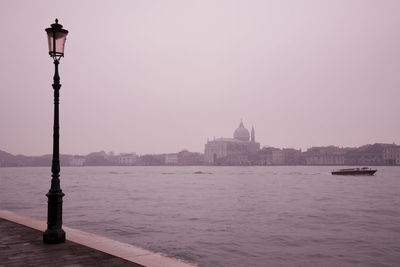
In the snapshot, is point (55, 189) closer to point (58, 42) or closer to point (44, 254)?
point (44, 254)

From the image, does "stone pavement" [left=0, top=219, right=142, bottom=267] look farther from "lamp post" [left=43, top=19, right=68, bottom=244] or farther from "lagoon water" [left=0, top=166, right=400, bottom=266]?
"lagoon water" [left=0, top=166, right=400, bottom=266]

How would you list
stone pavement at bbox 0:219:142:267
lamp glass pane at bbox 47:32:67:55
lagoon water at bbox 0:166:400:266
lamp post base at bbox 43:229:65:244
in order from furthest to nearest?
lagoon water at bbox 0:166:400:266, lamp glass pane at bbox 47:32:67:55, lamp post base at bbox 43:229:65:244, stone pavement at bbox 0:219:142:267

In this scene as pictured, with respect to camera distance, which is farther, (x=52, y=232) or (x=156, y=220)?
(x=156, y=220)

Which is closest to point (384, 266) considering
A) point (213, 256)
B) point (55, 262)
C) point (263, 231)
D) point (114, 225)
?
point (213, 256)

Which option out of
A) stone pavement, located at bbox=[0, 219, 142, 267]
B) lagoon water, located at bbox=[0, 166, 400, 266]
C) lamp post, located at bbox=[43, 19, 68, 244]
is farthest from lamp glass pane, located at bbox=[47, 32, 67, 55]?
lagoon water, located at bbox=[0, 166, 400, 266]

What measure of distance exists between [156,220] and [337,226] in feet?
29.5

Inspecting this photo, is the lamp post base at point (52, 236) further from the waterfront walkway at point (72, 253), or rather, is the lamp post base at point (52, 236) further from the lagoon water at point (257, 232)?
the lagoon water at point (257, 232)

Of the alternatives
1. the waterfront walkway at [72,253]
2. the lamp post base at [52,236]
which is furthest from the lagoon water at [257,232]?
the lamp post base at [52,236]

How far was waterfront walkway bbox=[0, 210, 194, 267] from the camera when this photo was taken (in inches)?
286

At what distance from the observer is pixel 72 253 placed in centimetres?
798

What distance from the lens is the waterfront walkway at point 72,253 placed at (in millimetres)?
Result: 7254

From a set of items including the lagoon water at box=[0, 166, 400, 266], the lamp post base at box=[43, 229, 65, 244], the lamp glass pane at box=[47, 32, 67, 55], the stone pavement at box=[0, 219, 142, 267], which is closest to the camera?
the stone pavement at box=[0, 219, 142, 267]

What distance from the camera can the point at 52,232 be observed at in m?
8.89

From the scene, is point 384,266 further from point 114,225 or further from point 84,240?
point 114,225
